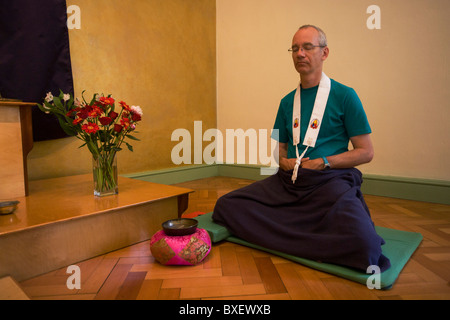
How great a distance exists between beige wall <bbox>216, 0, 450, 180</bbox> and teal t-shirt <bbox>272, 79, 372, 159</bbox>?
4.45 ft

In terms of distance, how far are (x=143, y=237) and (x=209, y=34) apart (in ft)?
9.74

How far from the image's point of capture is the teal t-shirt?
5.61 ft

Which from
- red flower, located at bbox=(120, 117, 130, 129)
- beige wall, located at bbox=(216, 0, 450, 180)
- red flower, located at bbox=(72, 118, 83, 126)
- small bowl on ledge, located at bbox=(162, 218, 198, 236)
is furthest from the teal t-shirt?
beige wall, located at bbox=(216, 0, 450, 180)

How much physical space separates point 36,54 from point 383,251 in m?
2.61

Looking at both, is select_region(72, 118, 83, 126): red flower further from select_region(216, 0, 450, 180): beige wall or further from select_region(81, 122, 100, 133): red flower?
select_region(216, 0, 450, 180): beige wall

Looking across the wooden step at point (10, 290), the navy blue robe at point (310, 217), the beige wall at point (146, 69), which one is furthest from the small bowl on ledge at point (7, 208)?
the navy blue robe at point (310, 217)

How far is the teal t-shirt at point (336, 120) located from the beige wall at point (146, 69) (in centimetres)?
184

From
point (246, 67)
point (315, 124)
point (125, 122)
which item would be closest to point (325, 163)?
point (315, 124)

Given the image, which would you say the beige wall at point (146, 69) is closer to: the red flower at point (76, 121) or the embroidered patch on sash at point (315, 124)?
the red flower at point (76, 121)

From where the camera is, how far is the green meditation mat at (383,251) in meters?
1.33

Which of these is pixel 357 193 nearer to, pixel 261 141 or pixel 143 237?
pixel 143 237

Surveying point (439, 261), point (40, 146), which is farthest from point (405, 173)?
point (40, 146)

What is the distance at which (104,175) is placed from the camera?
192 centimetres

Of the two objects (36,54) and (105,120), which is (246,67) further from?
(105,120)
